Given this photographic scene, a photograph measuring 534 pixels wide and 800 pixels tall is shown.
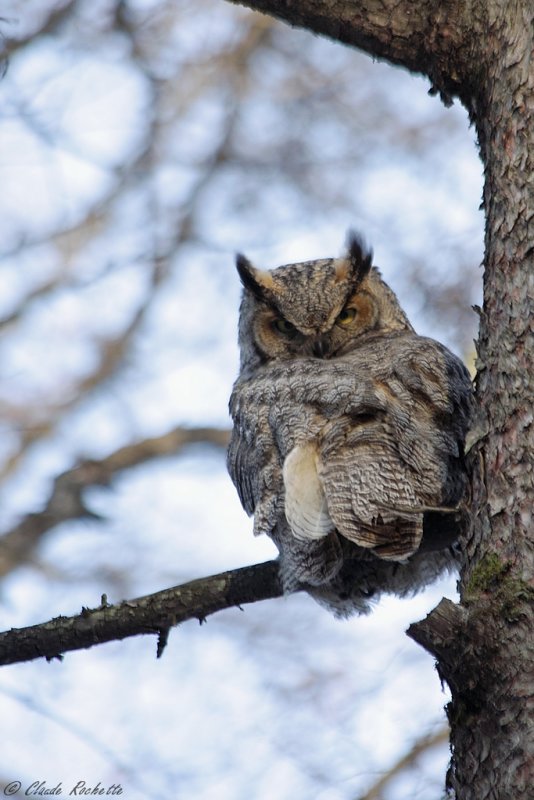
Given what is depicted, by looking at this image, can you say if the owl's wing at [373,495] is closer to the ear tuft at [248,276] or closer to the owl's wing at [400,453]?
the owl's wing at [400,453]

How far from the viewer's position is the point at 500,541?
6.64 feet

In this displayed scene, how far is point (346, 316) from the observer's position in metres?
3.38

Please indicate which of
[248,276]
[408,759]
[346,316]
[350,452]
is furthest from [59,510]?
[350,452]

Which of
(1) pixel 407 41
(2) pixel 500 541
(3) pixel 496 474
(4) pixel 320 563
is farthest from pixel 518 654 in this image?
(1) pixel 407 41

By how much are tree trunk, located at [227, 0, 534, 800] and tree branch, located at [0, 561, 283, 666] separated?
0.62m

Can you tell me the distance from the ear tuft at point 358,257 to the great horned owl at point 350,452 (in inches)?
6.0

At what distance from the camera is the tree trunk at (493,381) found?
188 centimetres

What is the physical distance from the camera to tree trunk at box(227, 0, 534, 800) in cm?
188

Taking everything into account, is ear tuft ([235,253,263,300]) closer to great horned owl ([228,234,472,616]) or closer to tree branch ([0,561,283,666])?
great horned owl ([228,234,472,616])

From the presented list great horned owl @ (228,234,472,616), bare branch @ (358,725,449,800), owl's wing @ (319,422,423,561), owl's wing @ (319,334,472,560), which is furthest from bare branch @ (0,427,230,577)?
owl's wing @ (319,422,423,561)

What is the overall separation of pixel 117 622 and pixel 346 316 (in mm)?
1405

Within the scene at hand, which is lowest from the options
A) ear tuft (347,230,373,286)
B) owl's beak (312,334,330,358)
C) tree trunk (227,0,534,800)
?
tree trunk (227,0,534,800)

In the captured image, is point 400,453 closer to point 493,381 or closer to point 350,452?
point 350,452

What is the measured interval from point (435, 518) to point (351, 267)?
4.30 ft
